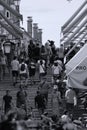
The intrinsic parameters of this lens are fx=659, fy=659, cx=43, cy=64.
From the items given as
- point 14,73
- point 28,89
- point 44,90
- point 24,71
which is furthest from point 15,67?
point 44,90

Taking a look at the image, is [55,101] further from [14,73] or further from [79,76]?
[79,76]

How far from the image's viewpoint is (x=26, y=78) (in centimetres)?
3706

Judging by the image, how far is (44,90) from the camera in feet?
109

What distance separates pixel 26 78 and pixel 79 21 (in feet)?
26.7

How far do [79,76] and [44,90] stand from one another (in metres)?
9.05

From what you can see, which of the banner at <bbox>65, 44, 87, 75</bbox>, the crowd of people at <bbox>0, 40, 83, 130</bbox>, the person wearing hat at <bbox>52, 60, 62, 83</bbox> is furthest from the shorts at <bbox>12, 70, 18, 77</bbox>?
the banner at <bbox>65, 44, 87, 75</bbox>

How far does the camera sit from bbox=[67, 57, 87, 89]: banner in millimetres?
24103

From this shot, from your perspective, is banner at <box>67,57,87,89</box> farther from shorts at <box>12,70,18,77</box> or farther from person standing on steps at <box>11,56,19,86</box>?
shorts at <box>12,70,18,77</box>

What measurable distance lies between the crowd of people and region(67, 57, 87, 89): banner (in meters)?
1.30

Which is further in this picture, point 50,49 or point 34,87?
point 50,49

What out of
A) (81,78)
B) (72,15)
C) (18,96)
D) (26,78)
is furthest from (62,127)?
(72,15)

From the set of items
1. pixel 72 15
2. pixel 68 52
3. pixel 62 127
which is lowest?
pixel 62 127

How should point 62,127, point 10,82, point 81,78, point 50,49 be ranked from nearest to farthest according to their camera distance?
point 62,127
point 81,78
point 10,82
point 50,49

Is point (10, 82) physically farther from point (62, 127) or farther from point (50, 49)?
point (62, 127)
